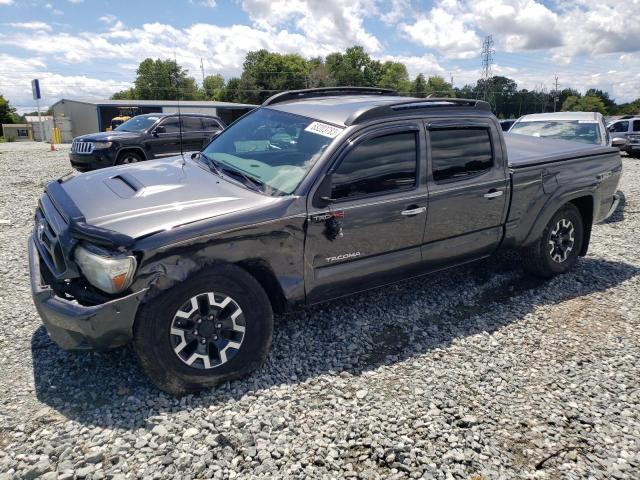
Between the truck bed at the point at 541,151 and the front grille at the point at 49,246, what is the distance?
3872mm

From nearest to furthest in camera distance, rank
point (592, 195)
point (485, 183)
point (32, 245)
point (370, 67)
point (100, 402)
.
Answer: point (100, 402) < point (32, 245) < point (485, 183) < point (592, 195) < point (370, 67)

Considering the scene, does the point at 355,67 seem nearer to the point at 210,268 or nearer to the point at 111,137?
the point at 111,137

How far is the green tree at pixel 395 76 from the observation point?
341 feet

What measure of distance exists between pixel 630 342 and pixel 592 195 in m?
1.83

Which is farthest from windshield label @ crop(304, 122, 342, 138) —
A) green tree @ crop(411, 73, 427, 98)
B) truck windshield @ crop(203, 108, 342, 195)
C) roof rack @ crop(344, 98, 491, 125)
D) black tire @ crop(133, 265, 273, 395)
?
green tree @ crop(411, 73, 427, 98)

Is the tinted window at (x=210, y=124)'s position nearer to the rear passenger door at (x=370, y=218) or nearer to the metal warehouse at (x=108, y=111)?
the rear passenger door at (x=370, y=218)

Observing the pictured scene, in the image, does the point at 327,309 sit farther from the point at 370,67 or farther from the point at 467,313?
the point at 370,67

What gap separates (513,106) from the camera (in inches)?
2975

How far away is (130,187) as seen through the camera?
351 cm

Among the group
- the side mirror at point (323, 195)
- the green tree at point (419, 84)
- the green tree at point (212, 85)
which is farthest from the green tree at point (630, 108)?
the side mirror at point (323, 195)

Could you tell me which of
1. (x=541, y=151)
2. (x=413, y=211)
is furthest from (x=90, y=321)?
(x=541, y=151)

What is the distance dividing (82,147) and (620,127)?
19.8m

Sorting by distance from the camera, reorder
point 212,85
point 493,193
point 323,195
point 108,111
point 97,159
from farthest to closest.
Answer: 1. point 212,85
2. point 108,111
3. point 97,159
4. point 493,193
5. point 323,195

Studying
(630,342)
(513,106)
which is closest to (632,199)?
(630,342)
